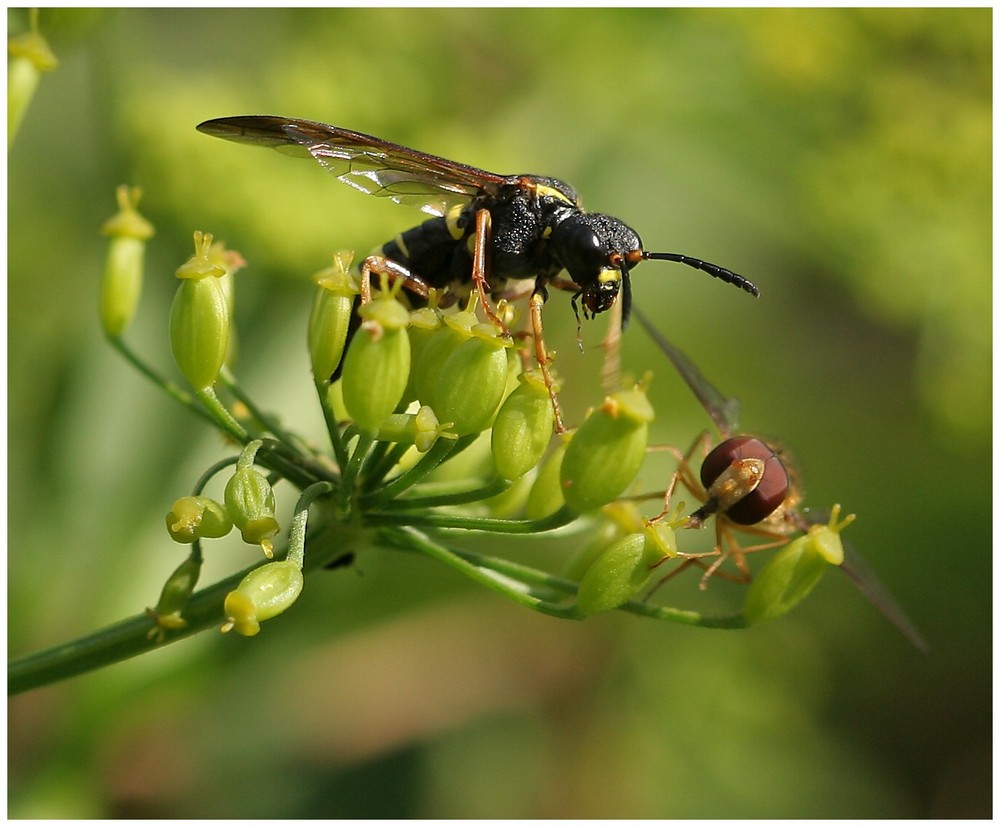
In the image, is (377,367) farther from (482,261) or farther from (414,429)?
(482,261)

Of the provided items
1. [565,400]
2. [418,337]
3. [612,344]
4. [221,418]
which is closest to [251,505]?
[221,418]

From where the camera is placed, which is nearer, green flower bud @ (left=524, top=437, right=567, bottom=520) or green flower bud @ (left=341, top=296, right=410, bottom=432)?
green flower bud @ (left=341, top=296, right=410, bottom=432)

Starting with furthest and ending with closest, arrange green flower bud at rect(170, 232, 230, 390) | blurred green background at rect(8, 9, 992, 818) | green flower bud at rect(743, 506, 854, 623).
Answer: blurred green background at rect(8, 9, 992, 818), green flower bud at rect(743, 506, 854, 623), green flower bud at rect(170, 232, 230, 390)

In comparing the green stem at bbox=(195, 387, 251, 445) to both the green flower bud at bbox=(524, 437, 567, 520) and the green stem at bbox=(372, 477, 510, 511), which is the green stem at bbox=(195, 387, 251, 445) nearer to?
the green stem at bbox=(372, 477, 510, 511)

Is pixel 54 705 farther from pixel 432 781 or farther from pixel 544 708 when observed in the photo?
pixel 544 708

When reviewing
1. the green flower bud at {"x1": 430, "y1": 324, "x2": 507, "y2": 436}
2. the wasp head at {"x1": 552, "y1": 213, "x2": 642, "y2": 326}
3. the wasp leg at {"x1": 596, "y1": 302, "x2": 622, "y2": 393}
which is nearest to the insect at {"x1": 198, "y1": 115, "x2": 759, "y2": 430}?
the wasp head at {"x1": 552, "y1": 213, "x2": 642, "y2": 326}

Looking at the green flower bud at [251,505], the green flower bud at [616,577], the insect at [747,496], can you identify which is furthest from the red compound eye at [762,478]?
the green flower bud at [251,505]
